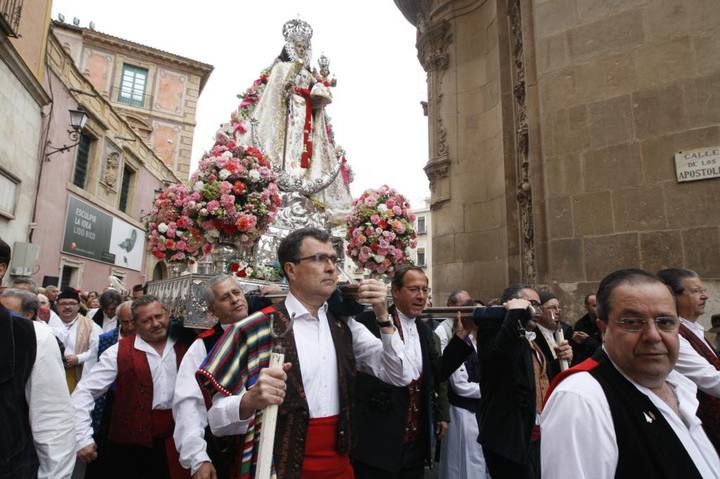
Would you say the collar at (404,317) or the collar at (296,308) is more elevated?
the collar at (296,308)

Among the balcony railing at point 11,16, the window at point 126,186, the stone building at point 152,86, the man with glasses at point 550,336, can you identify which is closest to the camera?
the man with glasses at point 550,336

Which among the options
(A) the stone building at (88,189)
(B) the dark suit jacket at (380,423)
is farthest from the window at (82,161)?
(B) the dark suit jacket at (380,423)

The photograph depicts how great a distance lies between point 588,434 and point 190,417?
1912 millimetres

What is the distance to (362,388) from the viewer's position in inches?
112

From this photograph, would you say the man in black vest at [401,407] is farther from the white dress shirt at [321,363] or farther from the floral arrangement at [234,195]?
the floral arrangement at [234,195]

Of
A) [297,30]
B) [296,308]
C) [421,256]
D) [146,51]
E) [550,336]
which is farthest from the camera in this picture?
[421,256]

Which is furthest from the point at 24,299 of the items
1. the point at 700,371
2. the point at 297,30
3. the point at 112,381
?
the point at 297,30

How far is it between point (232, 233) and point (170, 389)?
228cm

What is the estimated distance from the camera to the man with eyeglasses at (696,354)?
2.32 metres

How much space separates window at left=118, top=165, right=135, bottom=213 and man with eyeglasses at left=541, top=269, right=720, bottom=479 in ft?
68.9

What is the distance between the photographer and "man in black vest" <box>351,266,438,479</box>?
2678mm

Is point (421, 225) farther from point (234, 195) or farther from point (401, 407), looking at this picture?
point (401, 407)

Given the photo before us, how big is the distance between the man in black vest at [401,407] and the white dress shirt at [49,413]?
1.38 m

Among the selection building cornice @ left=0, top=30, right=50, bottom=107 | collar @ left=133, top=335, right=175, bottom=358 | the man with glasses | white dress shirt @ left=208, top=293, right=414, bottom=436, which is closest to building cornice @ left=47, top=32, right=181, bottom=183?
building cornice @ left=0, top=30, right=50, bottom=107
